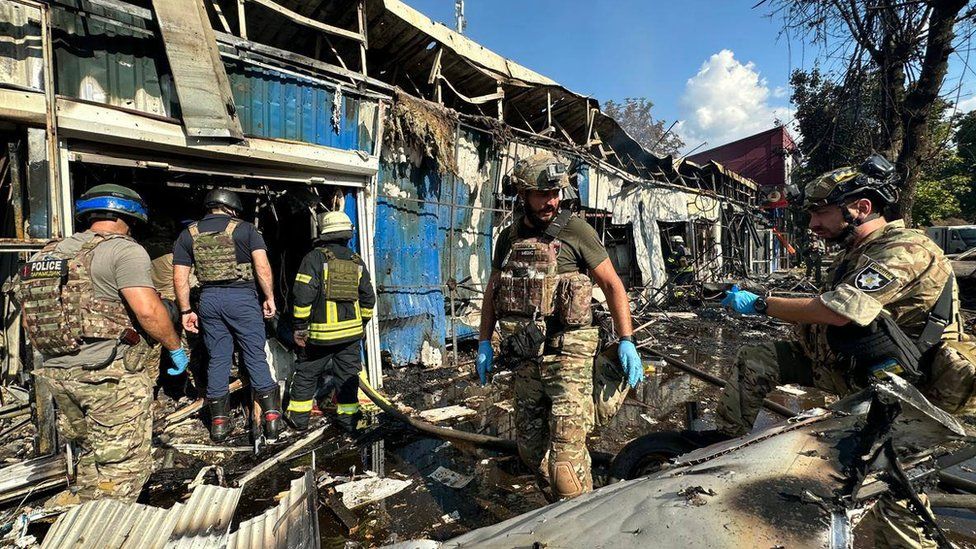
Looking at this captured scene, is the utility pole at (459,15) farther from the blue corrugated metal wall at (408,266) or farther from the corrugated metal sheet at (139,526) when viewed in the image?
the corrugated metal sheet at (139,526)

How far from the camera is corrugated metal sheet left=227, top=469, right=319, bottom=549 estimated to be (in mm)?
1682

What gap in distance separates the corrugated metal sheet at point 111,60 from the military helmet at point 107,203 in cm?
112

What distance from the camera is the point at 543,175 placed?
235 centimetres

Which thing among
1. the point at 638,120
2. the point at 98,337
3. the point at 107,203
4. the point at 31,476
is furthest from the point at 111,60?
the point at 638,120

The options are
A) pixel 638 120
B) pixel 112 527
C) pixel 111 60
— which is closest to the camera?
pixel 112 527

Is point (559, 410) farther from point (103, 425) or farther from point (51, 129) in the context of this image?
point (51, 129)

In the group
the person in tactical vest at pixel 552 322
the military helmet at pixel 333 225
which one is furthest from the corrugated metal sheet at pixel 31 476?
the person in tactical vest at pixel 552 322

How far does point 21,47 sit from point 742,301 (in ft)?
16.2

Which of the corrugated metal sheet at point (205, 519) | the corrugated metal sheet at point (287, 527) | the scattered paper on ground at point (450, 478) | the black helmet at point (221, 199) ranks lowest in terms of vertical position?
the scattered paper on ground at point (450, 478)

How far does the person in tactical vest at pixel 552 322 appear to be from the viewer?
228 cm

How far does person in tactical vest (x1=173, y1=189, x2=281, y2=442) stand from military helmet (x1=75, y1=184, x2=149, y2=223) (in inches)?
35.7

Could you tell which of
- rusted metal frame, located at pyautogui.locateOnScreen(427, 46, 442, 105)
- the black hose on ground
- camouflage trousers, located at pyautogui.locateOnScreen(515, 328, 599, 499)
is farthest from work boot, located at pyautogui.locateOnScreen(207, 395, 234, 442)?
rusted metal frame, located at pyautogui.locateOnScreen(427, 46, 442, 105)

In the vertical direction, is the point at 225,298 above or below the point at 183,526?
above

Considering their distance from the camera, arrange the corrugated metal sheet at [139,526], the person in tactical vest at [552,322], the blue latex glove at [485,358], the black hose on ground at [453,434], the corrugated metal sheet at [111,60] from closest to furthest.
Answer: the corrugated metal sheet at [139,526] → the person in tactical vest at [552,322] → the blue latex glove at [485,358] → the corrugated metal sheet at [111,60] → the black hose on ground at [453,434]
